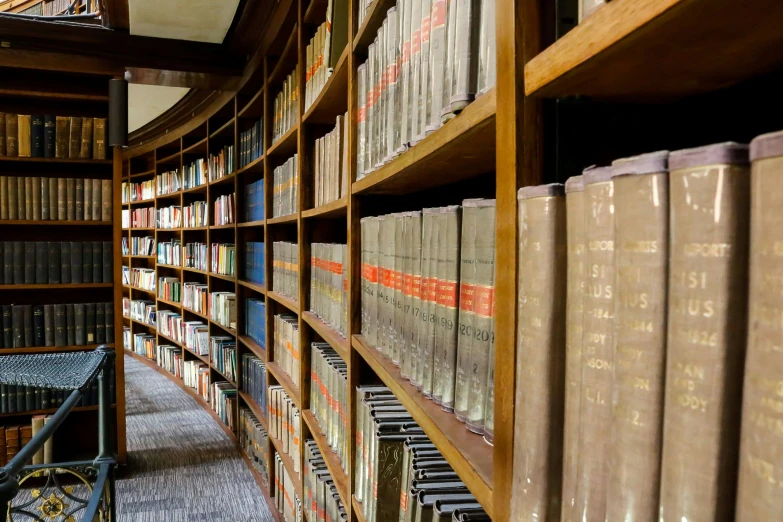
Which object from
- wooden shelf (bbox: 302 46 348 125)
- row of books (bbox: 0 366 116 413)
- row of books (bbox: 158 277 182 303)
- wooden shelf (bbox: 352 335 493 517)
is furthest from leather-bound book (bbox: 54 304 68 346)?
wooden shelf (bbox: 352 335 493 517)

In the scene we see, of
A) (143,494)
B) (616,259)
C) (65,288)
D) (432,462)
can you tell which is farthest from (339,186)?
(65,288)

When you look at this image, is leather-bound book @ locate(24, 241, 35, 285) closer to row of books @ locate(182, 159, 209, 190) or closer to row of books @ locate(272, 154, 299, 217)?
row of books @ locate(182, 159, 209, 190)

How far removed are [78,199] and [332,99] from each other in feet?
6.71

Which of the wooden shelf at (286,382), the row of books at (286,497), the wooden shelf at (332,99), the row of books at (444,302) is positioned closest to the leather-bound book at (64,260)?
the wooden shelf at (286,382)

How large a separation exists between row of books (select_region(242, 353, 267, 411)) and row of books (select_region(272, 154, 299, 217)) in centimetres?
86

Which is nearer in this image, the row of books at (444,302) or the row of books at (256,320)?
the row of books at (444,302)

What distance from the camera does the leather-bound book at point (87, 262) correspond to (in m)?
2.97

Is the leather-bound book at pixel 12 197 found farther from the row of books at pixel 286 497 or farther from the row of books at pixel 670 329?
the row of books at pixel 670 329

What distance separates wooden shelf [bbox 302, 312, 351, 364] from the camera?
133 cm

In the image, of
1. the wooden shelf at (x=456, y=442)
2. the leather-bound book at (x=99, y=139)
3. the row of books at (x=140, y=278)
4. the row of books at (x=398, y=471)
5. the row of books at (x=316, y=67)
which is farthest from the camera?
the row of books at (x=140, y=278)

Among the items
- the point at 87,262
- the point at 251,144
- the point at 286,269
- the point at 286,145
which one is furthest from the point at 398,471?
the point at 87,262

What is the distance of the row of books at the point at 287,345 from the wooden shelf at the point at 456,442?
3.68ft

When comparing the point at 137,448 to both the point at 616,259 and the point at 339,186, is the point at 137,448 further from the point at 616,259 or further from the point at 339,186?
the point at 616,259

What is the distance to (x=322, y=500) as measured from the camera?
64.1 inches
